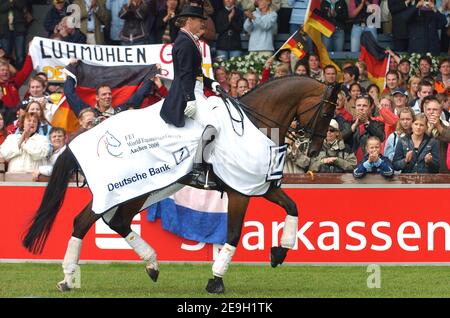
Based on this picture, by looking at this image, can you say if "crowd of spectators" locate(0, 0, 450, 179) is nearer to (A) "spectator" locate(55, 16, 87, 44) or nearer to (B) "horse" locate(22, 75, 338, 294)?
(A) "spectator" locate(55, 16, 87, 44)

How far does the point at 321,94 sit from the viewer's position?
49.1ft

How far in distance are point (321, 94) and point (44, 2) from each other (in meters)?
13.2

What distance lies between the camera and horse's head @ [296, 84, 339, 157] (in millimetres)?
14898

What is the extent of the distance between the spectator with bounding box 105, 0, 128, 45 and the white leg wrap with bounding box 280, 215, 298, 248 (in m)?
10.8

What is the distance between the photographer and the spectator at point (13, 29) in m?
25.0

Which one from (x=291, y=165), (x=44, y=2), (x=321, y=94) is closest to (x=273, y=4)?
(x=44, y=2)

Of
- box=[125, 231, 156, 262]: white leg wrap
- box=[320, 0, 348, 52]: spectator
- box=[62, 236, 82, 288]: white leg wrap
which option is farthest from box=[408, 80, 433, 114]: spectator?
box=[62, 236, 82, 288]: white leg wrap

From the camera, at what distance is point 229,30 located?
959 inches

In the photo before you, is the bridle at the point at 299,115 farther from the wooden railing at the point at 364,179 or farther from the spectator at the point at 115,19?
the spectator at the point at 115,19

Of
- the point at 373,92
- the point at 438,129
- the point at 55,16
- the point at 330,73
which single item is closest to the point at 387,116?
the point at 373,92

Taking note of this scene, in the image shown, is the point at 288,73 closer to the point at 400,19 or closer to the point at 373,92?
the point at 373,92

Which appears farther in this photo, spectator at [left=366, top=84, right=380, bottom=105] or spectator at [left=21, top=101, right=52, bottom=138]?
spectator at [left=366, top=84, right=380, bottom=105]

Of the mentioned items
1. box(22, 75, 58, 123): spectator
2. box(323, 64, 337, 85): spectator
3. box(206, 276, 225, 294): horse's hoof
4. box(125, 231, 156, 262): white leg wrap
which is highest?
box(323, 64, 337, 85): spectator

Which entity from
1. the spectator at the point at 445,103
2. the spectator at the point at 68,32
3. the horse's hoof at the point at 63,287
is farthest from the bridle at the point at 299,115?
the spectator at the point at 68,32
